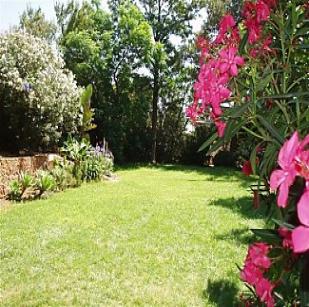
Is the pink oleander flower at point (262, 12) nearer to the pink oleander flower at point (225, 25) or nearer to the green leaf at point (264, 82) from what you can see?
the pink oleander flower at point (225, 25)

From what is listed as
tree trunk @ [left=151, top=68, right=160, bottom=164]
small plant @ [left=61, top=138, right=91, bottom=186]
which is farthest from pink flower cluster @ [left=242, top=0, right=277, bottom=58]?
tree trunk @ [left=151, top=68, right=160, bottom=164]

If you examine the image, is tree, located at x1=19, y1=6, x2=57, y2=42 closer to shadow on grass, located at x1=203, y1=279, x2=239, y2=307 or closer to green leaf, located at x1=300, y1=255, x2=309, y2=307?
shadow on grass, located at x1=203, y1=279, x2=239, y2=307

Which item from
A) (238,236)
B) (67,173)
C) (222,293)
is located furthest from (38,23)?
(222,293)

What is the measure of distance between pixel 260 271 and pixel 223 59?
0.47m

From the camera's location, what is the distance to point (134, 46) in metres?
15.5

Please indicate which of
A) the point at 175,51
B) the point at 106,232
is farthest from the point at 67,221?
the point at 175,51

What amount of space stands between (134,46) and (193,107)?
14825 millimetres

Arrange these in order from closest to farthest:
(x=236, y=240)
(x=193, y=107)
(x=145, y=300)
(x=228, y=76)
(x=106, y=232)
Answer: (x=228, y=76) → (x=193, y=107) → (x=145, y=300) → (x=236, y=240) → (x=106, y=232)

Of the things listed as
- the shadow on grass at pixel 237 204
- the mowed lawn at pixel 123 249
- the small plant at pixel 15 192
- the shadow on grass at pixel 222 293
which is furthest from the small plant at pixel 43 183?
the shadow on grass at pixel 222 293

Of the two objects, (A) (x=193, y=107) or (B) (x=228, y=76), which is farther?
(A) (x=193, y=107)

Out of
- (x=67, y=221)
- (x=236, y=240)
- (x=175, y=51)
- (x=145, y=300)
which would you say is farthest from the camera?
(x=175, y=51)

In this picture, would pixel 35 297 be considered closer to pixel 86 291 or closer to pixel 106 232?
pixel 86 291

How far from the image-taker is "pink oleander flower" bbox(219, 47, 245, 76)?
959 mm

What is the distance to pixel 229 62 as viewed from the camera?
0.96 m
